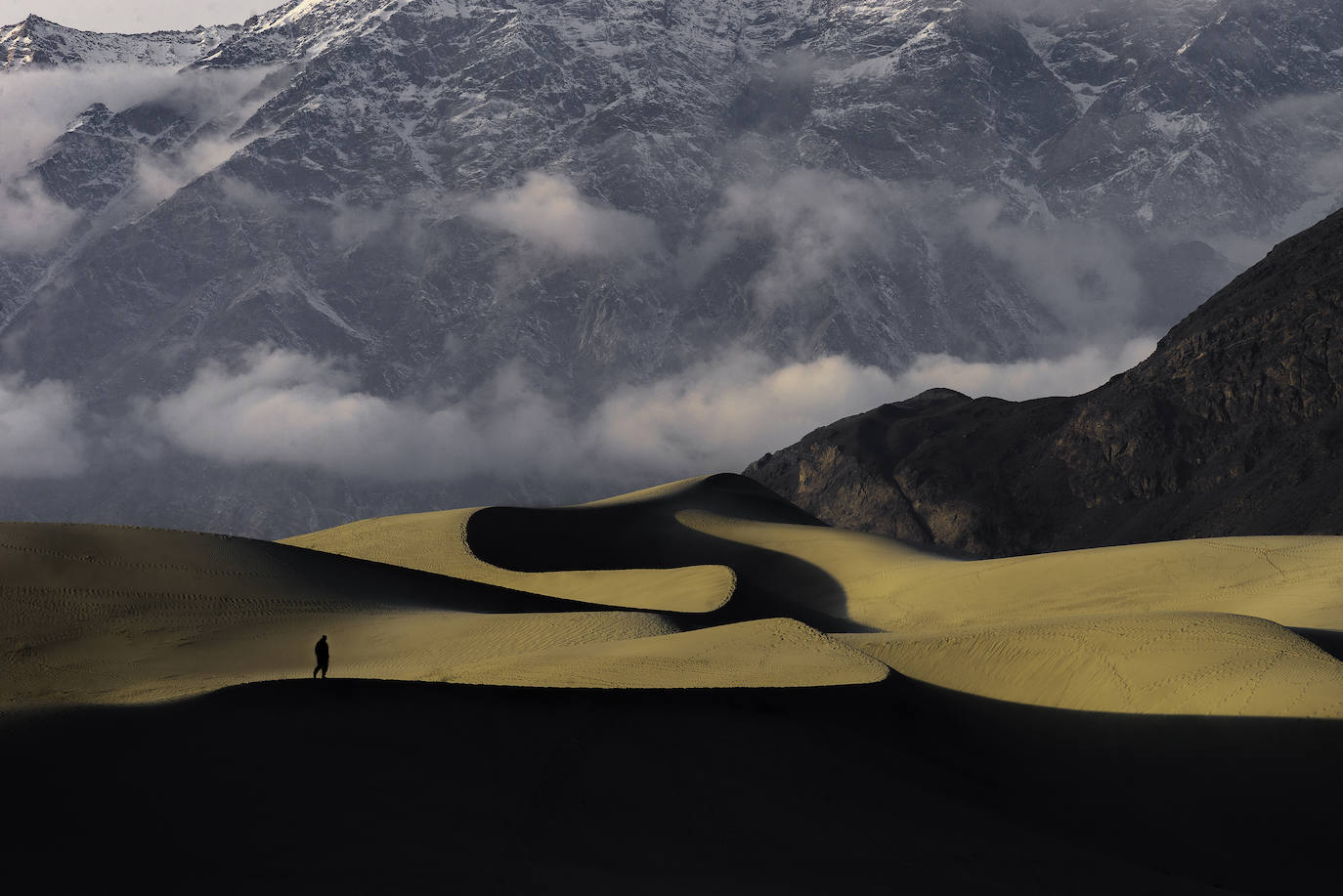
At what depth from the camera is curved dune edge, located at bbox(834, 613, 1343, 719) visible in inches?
1152

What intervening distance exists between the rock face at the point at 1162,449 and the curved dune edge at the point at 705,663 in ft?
260

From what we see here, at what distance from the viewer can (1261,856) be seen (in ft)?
79.4

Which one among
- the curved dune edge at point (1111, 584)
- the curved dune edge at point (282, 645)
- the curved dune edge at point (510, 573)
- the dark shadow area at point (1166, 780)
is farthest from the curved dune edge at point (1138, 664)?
the curved dune edge at point (510, 573)

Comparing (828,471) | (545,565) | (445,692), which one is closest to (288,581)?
(445,692)

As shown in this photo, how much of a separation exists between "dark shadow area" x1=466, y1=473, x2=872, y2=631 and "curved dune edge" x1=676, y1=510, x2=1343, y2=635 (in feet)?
6.18

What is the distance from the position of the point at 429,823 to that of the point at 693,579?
3633 centimetres

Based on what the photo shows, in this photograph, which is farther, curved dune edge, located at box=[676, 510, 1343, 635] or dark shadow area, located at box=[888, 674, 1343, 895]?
curved dune edge, located at box=[676, 510, 1343, 635]

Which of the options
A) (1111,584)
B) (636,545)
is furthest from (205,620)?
(636,545)

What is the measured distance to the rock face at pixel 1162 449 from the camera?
11588 cm

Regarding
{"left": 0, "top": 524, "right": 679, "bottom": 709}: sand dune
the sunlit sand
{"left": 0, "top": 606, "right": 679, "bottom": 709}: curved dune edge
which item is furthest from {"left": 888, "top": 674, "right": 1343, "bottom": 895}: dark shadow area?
{"left": 0, "top": 524, "right": 679, "bottom": 709}: sand dune

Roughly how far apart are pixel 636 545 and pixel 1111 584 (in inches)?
1035

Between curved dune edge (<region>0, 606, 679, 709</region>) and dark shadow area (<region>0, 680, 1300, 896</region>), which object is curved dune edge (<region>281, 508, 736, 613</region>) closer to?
curved dune edge (<region>0, 606, 679, 709</region>)

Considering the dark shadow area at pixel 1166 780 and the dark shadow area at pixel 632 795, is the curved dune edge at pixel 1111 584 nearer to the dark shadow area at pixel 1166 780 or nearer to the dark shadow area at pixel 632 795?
the dark shadow area at pixel 1166 780

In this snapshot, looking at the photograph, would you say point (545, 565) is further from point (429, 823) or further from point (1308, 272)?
point (1308, 272)
